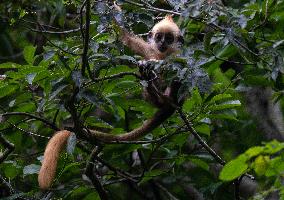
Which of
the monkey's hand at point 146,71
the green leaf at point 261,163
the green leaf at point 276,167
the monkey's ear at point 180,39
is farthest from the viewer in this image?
the monkey's ear at point 180,39

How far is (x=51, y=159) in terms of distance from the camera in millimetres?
3787

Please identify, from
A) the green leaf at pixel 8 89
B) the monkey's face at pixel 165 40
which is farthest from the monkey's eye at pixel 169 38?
the green leaf at pixel 8 89

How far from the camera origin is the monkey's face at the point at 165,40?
15.0 feet

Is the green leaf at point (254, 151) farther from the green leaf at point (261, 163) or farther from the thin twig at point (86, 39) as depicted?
the thin twig at point (86, 39)

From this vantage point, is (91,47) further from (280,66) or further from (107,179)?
(107,179)

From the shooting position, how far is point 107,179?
179 inches

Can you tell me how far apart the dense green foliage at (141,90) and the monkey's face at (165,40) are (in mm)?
220

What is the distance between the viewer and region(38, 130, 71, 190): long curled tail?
3.70 metres

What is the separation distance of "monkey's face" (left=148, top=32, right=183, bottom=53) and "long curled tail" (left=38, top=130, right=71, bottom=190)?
1189 mm

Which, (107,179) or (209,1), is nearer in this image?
(209,1)

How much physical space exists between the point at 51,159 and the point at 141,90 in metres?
0.81

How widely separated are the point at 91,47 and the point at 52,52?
23 centimetres

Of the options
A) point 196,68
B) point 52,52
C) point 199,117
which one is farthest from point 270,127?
point 52,52

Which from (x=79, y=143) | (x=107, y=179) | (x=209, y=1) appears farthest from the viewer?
(x=107, y=179)
